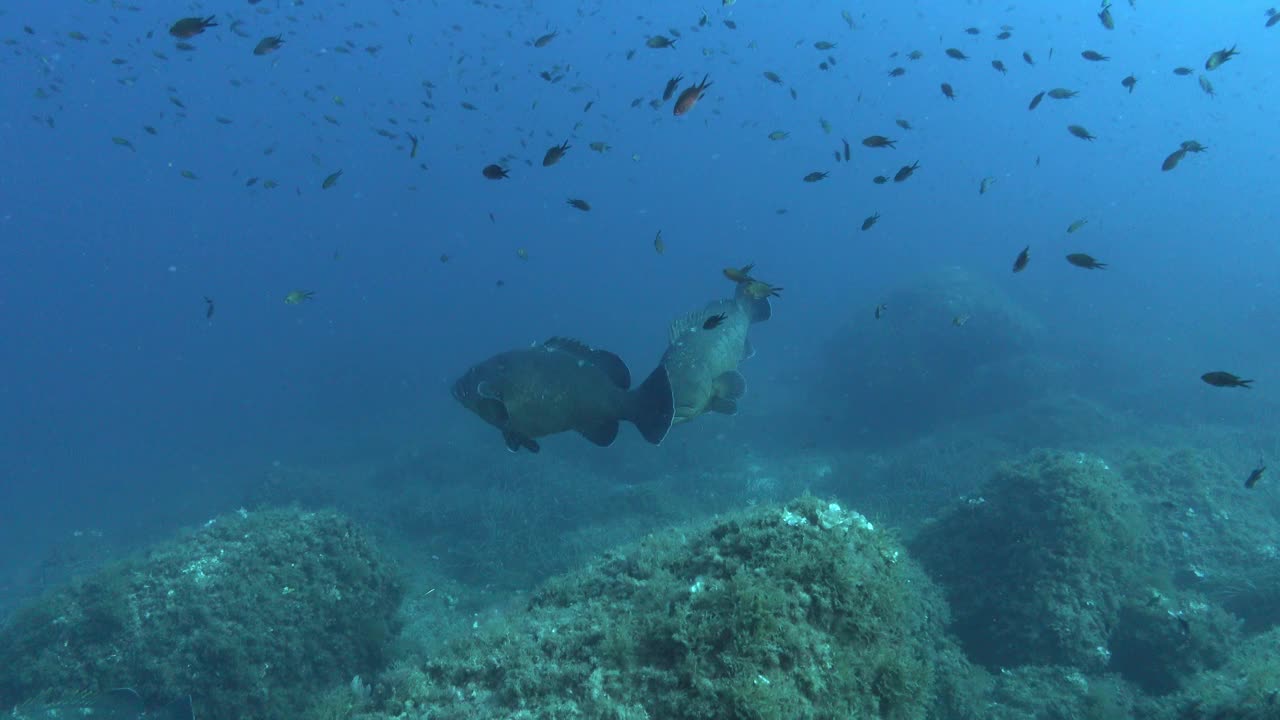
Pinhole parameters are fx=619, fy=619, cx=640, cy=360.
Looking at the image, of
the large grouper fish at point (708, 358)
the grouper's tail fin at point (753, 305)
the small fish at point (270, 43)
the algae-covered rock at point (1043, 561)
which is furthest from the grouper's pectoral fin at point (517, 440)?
A: the small fish at point (270, 43)

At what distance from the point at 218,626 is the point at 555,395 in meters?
4.66

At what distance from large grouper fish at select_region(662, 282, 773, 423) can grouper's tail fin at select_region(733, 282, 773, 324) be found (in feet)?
0.62

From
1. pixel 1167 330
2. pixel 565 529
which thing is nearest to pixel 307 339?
pixel 565 529

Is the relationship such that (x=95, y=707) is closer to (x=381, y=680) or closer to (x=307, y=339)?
(x=381, y=680)

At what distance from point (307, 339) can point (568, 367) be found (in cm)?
10063

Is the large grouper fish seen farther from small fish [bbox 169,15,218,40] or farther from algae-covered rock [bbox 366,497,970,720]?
small fish [bbox 169,15,218,40]

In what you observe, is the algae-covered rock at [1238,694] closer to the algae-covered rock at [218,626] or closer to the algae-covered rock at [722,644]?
the algae-covered rock at [722,644]

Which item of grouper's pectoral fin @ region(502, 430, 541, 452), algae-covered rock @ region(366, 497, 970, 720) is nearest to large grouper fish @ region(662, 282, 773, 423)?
grouper's pectoral fin @ region(502, 430, 541, 452)

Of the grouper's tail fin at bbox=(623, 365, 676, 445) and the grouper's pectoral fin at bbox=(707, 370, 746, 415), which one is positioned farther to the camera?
the grouper's pectoral fin at bbox=(707, 370, 746, 415)

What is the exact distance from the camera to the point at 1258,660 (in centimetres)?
498

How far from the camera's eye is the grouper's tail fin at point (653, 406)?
19.2 feet

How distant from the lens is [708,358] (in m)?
7.74

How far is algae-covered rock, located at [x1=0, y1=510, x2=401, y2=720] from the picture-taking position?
650cm

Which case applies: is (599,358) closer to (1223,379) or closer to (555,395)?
(555,395)
